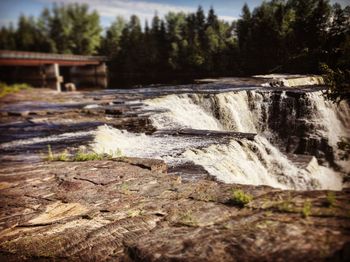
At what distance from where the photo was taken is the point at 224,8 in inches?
187

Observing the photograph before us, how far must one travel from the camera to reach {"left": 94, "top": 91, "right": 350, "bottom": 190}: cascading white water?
5840 mm

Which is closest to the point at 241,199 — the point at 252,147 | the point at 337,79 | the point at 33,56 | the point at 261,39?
the point at 337,79

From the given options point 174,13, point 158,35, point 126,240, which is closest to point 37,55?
point 158,35

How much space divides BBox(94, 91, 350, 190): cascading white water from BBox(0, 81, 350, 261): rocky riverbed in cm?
116

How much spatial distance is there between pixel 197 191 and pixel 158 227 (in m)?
1.15

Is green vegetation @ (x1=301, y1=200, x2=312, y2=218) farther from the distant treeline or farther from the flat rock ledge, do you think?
the distant treeline

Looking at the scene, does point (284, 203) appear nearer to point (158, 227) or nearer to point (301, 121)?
point (158, 227)

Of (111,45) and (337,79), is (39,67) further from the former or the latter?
(337,79)

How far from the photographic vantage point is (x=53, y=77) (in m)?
37.2

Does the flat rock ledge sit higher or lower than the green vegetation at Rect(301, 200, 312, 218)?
lower

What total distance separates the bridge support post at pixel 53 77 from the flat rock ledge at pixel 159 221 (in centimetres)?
3278

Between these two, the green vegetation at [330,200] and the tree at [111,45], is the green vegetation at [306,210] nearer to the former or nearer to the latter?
the green vegetation at [330,200]

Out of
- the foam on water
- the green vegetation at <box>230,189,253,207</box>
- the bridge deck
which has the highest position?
the bridge deck

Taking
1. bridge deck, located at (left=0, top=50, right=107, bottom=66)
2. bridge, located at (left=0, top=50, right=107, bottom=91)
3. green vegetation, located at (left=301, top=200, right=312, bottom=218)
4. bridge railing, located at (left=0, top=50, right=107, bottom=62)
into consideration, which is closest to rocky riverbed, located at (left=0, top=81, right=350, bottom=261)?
green vegetation, located at (left=301, top=200, right=312, bottom=218)
